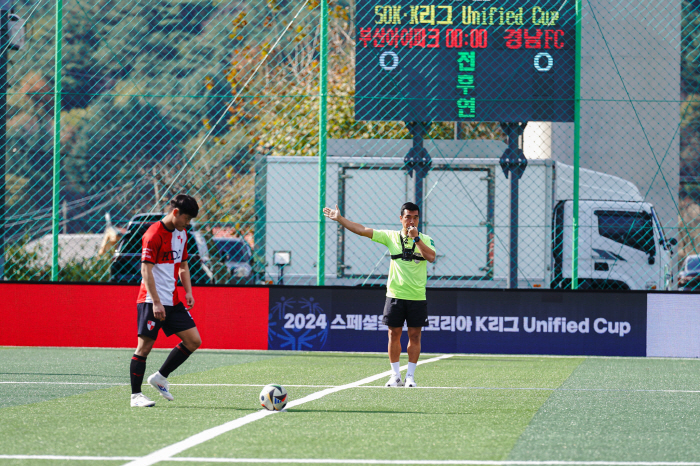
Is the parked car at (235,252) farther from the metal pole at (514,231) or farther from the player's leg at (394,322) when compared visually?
the player's leg at (394,322)

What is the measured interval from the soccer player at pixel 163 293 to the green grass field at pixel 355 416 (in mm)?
295

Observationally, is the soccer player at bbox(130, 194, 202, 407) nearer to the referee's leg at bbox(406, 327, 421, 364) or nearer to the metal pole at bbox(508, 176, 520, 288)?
the referee's leg at bbox(406, 327, 421, 364)

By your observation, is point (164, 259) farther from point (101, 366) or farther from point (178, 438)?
point (101, 366)

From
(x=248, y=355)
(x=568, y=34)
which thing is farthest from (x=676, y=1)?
(x=248, y=355)

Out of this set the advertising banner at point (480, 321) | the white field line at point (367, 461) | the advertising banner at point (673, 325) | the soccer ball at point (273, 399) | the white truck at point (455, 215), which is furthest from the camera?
the white truck at point (455, 215)

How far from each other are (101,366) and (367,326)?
3.40m

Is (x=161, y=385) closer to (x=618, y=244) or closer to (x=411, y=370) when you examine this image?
(x=411, y=370)

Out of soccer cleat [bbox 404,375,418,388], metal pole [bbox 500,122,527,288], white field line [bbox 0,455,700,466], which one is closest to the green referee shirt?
soccer cleat [bbox 404,375,418,388]

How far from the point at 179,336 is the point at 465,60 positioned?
6457 mm

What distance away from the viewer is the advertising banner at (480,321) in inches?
467

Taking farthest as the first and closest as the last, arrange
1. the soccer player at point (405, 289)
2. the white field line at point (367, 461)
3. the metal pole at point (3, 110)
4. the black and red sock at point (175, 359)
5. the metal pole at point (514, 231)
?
1. the metal pole at point (514, 231)
2. the metal pole at point (3, 110)
3. the soccer player at point (405, 289)
4. the black and red sock at point (175, 359)
5. the white field line at point (367, 461)

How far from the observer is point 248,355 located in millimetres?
11867

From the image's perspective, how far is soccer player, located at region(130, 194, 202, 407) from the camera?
700 cm

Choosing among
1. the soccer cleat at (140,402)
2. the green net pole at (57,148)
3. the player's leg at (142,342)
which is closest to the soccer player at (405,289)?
the player's leg at (142,342)
